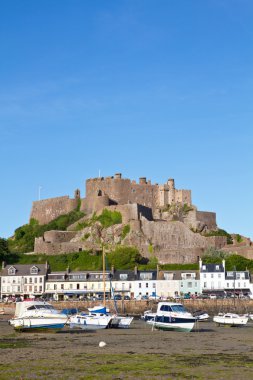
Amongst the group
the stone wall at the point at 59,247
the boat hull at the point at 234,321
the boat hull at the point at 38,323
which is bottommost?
the boat hull at the point at 234,321

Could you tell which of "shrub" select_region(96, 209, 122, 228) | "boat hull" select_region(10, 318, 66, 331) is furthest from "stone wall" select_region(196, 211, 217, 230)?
"boat hull" select_region(10, 318, 66, 331)

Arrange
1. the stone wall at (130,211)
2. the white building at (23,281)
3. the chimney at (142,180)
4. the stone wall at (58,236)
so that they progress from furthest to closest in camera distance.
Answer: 1. the chimney at (142,180)
2. the stone wall at (58,236)
3. the stone wall at (130,211)
4. the white building at (23,281)

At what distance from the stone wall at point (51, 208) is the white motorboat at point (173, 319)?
5308 cm

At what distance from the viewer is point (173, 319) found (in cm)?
3547

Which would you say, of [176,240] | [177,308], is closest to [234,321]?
[177,308]

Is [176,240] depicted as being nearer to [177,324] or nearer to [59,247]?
[59,247]

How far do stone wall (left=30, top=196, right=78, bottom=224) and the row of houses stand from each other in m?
18.9

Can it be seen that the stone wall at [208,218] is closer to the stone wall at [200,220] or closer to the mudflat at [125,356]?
the stone wall at [200,220]

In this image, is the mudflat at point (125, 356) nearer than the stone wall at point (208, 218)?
Yes

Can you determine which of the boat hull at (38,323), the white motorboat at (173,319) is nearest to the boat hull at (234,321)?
the white motorboat at (173,319)

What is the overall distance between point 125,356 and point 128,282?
46.1 metres

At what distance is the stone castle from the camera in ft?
253

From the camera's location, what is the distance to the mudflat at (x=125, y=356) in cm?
1884

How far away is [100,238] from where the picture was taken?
79.5m
